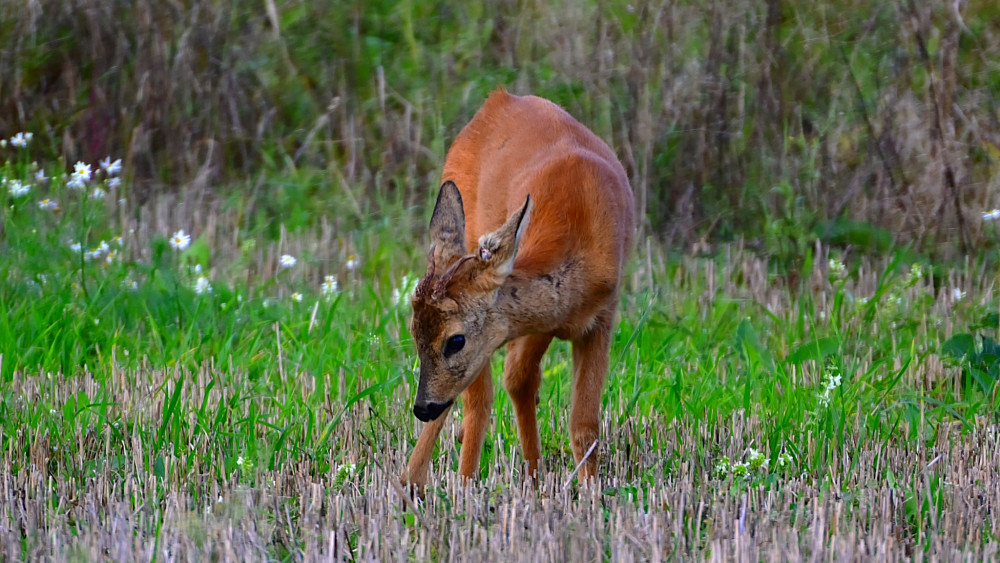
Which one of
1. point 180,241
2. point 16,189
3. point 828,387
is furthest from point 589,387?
point 16,189

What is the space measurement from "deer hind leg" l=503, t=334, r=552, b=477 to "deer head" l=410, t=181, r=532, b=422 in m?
0.70

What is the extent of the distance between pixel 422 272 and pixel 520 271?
3.32 metres

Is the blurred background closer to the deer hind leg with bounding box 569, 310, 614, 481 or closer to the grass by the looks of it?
the grass

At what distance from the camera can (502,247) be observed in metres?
4.54

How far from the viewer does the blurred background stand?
8727mm

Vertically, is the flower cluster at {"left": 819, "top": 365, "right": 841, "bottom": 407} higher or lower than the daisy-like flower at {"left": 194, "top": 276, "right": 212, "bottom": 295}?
higher

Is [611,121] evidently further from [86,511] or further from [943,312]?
Result: [86,511]

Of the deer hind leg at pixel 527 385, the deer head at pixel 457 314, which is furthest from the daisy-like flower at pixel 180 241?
the deer head at pixel 457 314

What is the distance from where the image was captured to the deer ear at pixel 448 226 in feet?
15.5

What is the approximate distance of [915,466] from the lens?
479 centimetres

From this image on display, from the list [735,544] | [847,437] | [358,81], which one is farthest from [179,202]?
[735,544]

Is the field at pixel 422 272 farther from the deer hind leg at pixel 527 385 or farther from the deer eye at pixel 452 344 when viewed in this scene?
the deer eye at pixel 452 344

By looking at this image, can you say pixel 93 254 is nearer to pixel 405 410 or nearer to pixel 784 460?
pixel 405 410

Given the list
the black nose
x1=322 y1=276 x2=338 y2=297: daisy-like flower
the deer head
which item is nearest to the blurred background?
x1=322 y1=276 x2=338 y2=297: daisy-like flower
